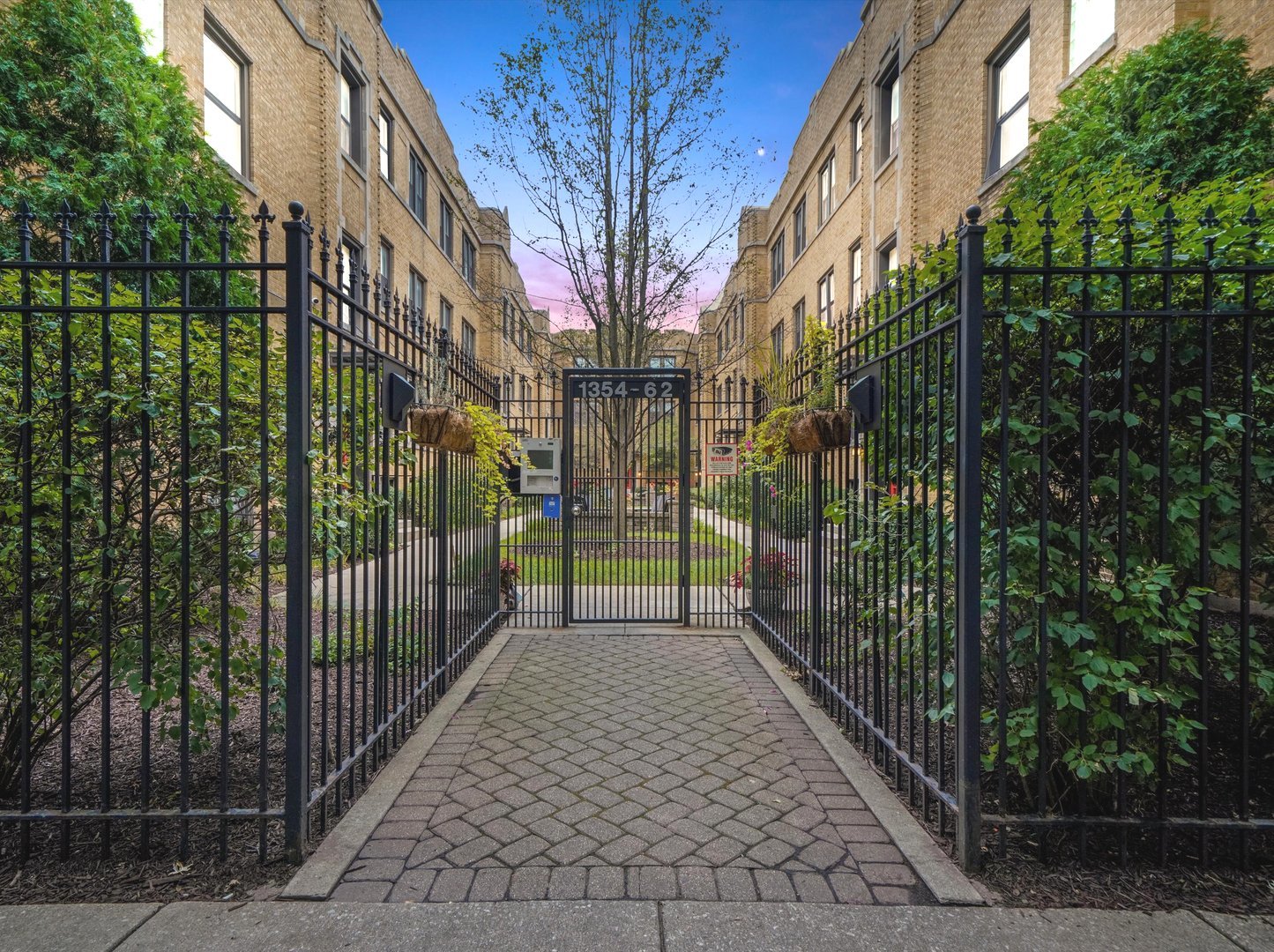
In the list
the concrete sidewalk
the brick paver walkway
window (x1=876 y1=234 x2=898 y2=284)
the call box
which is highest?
window (x1=876 y1=234 x2=898 y2=284)

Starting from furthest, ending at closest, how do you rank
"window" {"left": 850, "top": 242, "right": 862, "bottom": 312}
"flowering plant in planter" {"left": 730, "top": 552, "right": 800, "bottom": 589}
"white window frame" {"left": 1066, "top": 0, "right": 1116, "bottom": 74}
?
1. "window" {"left": 850, "top": 242, "right": 862, "bottom": 312}
2. "white window frame" {"left": 1066, "top": 0, "right": 1116, "bottom": 74}
3. "flowering plant in planter" {"left": 730, "top": 552, "right": 800, "bottom": 589}

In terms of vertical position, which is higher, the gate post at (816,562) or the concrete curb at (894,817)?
the gate post at (816,562)

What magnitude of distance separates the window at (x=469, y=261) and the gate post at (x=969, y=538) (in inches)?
972

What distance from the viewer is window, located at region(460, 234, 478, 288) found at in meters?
25.6

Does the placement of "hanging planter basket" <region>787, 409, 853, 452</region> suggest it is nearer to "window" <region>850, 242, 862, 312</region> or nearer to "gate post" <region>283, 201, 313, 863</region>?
"gate post" <region>283, 201, 313, 863</region>

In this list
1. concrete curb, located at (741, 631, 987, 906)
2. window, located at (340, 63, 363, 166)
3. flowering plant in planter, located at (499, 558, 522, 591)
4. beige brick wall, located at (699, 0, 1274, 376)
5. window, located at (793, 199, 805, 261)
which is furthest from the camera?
window, located at (793, 199, 805, 261)

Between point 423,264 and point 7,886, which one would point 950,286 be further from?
point 423,264

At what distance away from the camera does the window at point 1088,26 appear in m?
8.68

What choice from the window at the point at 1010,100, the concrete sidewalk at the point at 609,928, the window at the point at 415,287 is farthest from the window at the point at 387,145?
the concrete sidewalk at the point at 609,928

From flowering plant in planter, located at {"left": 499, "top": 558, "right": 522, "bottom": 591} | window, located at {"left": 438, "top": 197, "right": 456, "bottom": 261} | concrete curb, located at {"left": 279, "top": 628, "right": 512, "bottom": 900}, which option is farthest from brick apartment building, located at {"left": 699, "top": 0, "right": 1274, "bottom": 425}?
window, located at {"left": 438, "top": 197, "right": 456, "bottom": 261}

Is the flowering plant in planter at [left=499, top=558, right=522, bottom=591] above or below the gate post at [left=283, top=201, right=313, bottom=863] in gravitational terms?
below

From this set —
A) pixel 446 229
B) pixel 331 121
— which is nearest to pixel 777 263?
pixel 446 229

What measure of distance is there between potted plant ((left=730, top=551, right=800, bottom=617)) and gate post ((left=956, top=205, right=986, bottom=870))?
2.97 meters

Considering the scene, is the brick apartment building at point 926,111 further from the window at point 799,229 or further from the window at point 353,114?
the window at point 353,114
